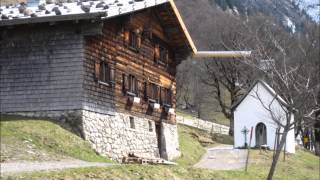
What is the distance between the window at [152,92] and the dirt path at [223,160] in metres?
4.01

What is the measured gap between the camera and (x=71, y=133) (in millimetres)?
23125

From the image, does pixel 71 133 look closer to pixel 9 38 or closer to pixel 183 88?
pixel 9 38

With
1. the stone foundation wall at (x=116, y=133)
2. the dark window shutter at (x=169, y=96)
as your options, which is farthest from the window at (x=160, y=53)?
the stone foundation wall at (x=116, y=133)

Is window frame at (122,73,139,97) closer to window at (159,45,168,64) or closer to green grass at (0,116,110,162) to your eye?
window at (159,45,168,64)

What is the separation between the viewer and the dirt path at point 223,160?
3131 cm

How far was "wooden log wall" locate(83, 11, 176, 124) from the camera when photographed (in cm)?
2473

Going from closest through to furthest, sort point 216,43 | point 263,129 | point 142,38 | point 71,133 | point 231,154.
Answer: point 71,133, point 142,38, point 231,154, point 263,129, point 216,43

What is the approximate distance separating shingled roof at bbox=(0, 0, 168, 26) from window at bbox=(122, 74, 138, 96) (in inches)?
131

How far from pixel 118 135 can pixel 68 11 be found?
5838mm

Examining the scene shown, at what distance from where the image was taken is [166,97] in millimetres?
33375

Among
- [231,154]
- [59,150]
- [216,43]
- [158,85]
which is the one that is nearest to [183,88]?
[216,43]

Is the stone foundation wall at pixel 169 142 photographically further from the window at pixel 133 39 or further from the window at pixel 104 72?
the window at pixel 104 72

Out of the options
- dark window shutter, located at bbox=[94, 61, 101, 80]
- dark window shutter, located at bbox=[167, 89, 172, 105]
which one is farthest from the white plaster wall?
dark window shutter, located at bbox=[94, 61, 101, 80]

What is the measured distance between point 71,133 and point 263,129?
26170mm
